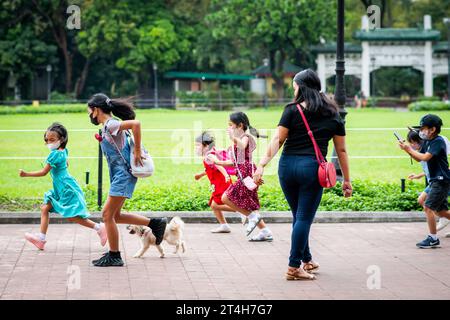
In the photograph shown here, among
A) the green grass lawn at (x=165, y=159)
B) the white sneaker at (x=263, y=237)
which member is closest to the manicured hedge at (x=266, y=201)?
the green grass lawn at (x=165, y=159)

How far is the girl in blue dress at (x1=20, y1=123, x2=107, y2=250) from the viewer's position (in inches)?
363

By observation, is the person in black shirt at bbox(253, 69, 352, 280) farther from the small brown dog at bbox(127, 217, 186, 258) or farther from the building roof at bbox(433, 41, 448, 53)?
the building roof at bbox(433, 41, 448, 53)

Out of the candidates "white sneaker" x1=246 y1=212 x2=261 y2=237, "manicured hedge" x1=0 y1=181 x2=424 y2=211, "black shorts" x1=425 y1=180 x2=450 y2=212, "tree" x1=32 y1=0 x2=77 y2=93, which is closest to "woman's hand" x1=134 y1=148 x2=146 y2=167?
"white sneaker" x1=246 y1=212 x2=261 y2=237

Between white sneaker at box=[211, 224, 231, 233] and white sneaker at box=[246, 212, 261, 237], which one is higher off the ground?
white sneaker at box=[246, 212, 261, 237]

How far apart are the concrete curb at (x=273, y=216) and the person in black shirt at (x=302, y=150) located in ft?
12.1

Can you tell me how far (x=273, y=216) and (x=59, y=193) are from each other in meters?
3.23

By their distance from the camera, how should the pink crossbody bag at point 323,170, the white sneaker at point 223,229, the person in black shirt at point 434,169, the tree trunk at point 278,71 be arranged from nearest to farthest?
the pink crossbody bag at point 323,170
the person in black shirt at point 434,169
the white sneaker at point 223,229
the tree trunk at point 278,71

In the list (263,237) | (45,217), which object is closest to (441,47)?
(263,237)

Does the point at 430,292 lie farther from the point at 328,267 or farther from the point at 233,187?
the point at 233,187

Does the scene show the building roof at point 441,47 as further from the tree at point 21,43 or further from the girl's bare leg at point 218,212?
the girl's bare leg at point 218,212

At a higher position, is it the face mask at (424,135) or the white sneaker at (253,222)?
the face mask at (424,135)

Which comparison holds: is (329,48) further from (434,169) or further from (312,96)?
(312,96)

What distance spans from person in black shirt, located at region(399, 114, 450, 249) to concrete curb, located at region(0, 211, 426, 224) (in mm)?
1958

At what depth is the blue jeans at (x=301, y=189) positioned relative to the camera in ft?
24.8
